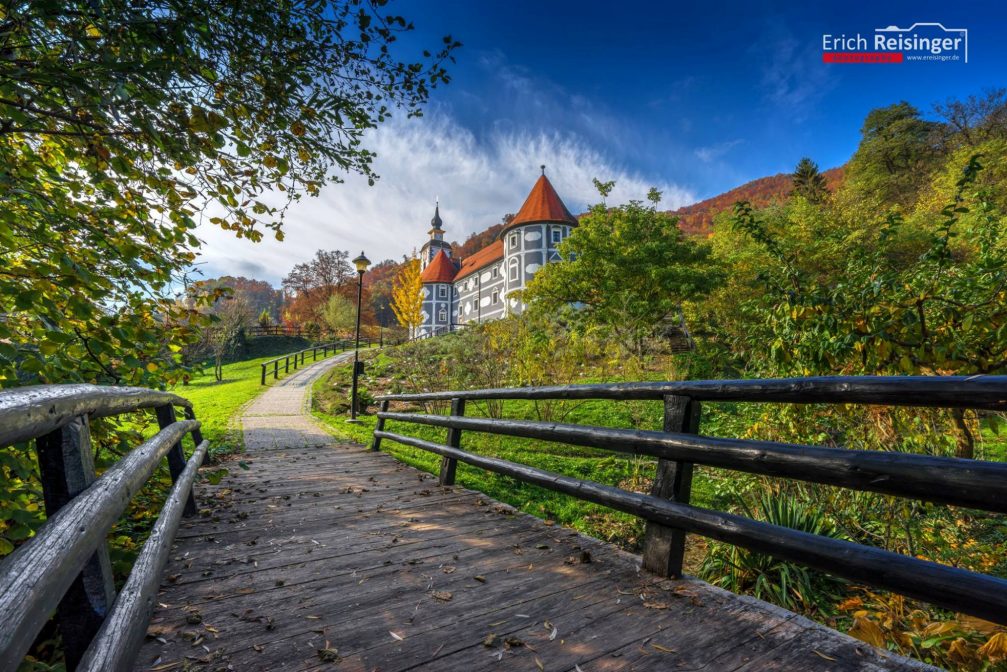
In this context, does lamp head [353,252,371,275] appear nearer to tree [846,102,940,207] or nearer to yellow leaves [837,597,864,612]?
yellow leaves [837,597,864,612]

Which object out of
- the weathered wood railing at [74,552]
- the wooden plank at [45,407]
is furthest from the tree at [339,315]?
the wooden plank at [45,407]

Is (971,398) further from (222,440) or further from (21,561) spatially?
(222,440)

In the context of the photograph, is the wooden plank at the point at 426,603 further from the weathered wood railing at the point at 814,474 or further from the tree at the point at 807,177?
the tree at the point at 807,177

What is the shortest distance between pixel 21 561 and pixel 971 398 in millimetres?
2368

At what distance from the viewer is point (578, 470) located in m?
6.72

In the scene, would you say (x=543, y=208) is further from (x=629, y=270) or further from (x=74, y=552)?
(x=74, y=552)

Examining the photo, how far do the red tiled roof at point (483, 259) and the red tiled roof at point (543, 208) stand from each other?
21.3ft

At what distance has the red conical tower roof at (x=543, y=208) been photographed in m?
42.0

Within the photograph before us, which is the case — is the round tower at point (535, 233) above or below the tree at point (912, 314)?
above

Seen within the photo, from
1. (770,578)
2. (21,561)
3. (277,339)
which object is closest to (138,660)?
(21,561)

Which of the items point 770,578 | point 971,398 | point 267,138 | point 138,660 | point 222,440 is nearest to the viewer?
point 971,398

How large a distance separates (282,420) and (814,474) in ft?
Result: 41.6

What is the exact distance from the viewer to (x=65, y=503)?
4.33 feet

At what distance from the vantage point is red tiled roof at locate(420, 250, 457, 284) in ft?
194
